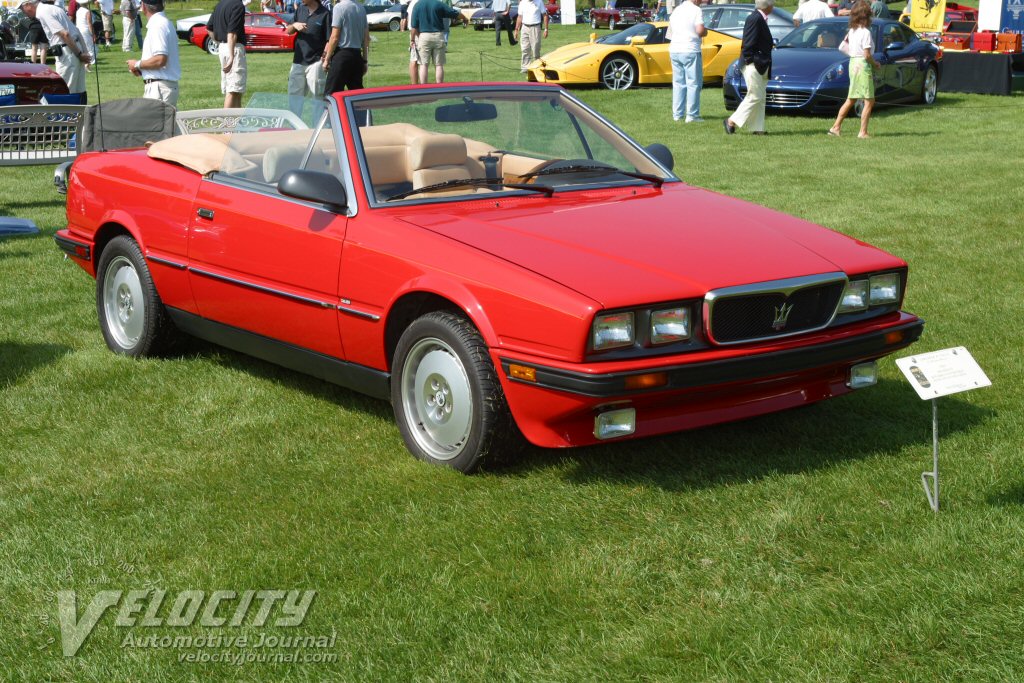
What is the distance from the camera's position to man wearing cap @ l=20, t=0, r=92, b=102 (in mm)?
14508

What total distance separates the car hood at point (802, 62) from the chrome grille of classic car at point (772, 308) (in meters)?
13.7

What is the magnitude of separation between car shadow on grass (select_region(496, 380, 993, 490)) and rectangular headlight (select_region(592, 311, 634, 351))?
633mm

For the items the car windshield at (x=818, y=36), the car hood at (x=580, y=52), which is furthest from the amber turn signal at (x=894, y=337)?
the car hood at (x=580, y=52)

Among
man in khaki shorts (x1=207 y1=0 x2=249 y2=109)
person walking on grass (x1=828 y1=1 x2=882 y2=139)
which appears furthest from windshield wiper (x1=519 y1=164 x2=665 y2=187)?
person walking on grass (x1=828 y1=1 x2=882 y2=139)

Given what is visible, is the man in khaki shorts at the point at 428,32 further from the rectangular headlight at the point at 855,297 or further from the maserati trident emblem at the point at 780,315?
the maserati trident emblem at the point at 780,315

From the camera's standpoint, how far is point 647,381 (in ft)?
14.8

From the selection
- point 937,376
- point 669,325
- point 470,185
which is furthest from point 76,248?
point 937,376

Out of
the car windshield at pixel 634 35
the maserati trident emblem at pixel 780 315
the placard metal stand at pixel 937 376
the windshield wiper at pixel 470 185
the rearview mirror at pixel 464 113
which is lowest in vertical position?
the placard metal stand at pixel 937 376

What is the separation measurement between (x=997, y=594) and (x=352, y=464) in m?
2.50

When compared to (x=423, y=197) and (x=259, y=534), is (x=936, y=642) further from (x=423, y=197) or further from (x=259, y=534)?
(x=423, y=197)

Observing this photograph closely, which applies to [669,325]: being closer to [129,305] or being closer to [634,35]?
[129,305]

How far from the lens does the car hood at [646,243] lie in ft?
15.2

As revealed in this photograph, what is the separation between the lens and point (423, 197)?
18.2 ft

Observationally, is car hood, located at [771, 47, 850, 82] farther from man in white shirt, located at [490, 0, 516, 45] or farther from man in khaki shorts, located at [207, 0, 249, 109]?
man in white shirt, located at [490, 0, 516, 45]
